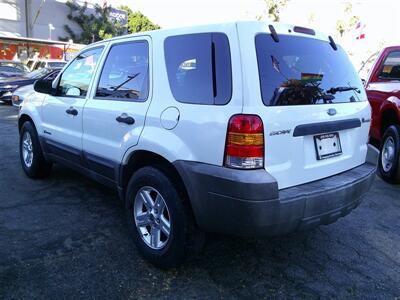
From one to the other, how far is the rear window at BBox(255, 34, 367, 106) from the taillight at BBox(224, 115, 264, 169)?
193 millimetres

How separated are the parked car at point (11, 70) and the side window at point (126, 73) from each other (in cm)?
1216

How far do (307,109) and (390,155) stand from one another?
129 inches

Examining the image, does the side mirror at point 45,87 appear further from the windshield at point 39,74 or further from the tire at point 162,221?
the windshield at point 39,74

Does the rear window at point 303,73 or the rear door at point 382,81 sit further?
the rear door at point 382,81

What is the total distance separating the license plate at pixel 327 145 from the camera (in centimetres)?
283

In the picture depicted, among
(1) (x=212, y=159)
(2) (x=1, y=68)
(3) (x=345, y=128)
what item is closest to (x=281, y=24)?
(3) (x=345, y=128)

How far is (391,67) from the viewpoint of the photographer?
5719 millimetres

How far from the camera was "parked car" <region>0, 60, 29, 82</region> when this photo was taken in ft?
47.6

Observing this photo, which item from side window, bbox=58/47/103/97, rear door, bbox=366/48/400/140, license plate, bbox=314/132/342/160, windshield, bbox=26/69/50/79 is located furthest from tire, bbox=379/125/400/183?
windshield, bbox=26/69/50/79

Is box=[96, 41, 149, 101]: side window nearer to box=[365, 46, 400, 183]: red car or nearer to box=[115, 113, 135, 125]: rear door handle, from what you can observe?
box=[115, 113, 135, 125]: rear door handle

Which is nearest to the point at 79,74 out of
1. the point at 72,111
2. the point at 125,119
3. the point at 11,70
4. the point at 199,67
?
the point at 72,111

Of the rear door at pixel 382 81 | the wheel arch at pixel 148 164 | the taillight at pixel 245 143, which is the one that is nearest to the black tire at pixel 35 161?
the wheel arch at pixel 148 164

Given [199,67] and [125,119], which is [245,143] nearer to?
[199,67]

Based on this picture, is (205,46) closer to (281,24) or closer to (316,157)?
(281,24)
